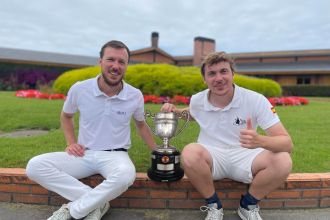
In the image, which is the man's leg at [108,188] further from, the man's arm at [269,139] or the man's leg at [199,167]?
the man's arm at [269,139]

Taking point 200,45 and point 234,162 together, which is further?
point 200,45

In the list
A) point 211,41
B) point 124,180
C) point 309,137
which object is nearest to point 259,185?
point 124,180

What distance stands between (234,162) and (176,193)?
623 mm

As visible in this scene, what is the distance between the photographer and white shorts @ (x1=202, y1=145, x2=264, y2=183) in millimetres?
2801

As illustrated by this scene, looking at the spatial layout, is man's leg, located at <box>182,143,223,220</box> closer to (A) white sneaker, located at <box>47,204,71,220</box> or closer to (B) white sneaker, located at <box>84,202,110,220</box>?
(B) white sneaker, located at <box>84,202,110,220</box>

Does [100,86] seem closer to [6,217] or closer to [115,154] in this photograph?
[115,154]

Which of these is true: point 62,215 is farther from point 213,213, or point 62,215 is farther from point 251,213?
point 251,213

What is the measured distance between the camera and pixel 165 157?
286cm

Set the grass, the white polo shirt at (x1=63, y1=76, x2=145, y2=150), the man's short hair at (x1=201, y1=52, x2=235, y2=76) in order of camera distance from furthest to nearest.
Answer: the grass, the white polo shirt at (x1=63, y1=76, x2=145, y2=150), the man's short hair at (x1=201, y1=52, x2=235, y2=76)

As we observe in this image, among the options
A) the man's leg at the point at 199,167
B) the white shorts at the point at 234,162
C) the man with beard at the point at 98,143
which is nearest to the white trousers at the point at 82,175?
the man with beard at the point at 98,143

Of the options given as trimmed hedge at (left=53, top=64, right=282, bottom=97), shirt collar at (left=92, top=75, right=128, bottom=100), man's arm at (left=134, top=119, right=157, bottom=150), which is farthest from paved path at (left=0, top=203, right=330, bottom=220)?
trimmed hedge at (left=53, top=64, right=282, bottom=97)

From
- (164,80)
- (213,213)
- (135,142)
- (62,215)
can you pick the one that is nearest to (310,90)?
(164,80)

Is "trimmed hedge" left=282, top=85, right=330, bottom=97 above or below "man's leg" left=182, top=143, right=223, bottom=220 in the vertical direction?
above

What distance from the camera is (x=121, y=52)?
3010 mm
